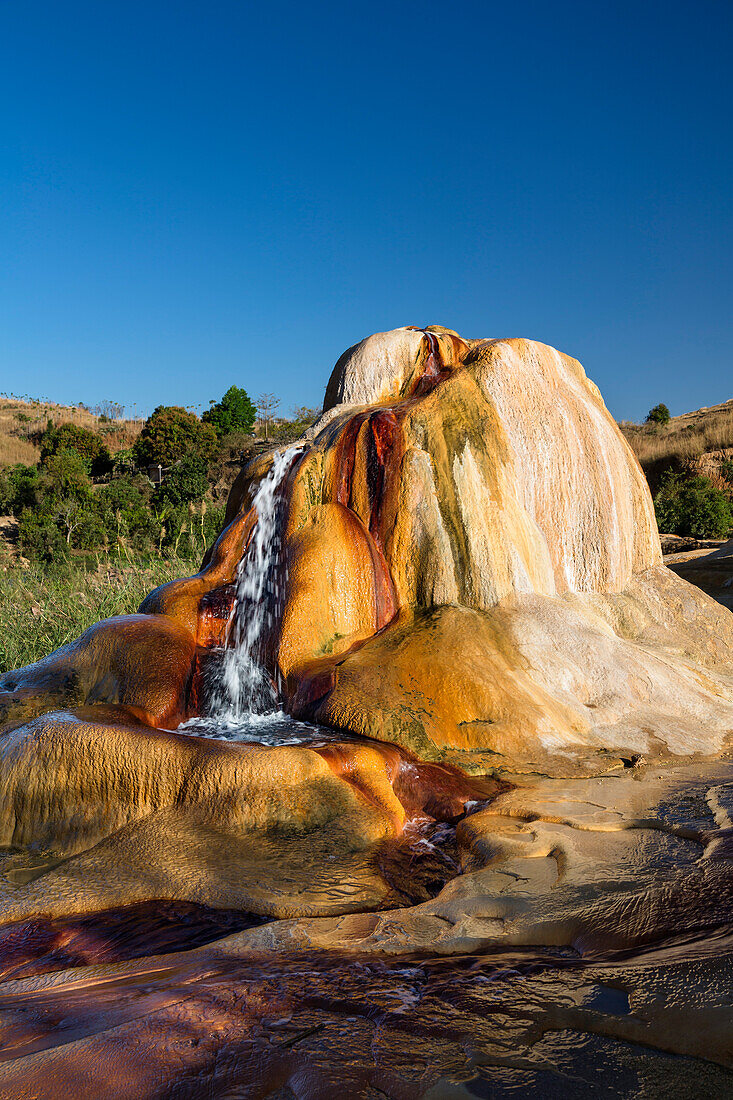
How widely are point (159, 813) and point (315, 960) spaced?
1286mm

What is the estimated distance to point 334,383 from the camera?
659cm

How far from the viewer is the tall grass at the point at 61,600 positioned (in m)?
7.07

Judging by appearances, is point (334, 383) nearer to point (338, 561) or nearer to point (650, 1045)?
point (338, 561)

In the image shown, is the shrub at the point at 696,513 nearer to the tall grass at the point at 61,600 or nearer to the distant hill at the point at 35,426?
the tall grass at the point at 61,600

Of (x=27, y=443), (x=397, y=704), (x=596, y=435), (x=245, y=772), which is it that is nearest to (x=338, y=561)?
(x=397, y=704)

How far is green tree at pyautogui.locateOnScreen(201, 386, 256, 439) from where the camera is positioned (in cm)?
3534

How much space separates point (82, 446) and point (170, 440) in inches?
142

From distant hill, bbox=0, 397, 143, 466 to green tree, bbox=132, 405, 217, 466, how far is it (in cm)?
461

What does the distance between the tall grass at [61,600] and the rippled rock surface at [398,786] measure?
2.28m

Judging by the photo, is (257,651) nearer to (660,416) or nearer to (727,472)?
(727,472)

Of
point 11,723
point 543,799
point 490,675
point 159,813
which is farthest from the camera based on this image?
point 490,675

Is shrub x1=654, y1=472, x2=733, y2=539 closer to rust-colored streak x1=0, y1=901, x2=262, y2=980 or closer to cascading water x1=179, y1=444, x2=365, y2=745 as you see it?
cascading water x1=179, y1=444, x2=365, y2=745

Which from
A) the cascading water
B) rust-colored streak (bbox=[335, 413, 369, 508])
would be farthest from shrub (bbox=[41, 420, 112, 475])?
rust-colored streak (bbox=[335, 413, 369, 508])

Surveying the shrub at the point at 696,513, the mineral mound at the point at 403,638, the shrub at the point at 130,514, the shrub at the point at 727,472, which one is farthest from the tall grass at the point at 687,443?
the mineral mound at the point at 403,638
